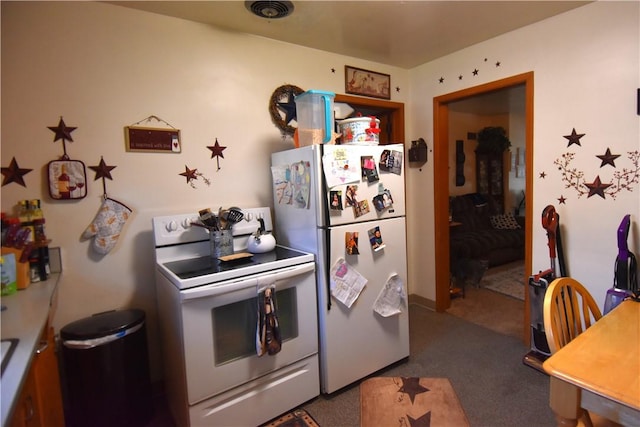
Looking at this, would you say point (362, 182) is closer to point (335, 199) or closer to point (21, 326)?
point (335, 199)

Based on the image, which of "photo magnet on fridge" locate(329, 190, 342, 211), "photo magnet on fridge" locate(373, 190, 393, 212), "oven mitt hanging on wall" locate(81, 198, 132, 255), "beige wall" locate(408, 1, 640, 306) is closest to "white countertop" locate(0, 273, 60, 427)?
"oven mitt hanging on wall" locate(81, 198, 132, 255)

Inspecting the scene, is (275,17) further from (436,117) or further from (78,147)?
(436,117)

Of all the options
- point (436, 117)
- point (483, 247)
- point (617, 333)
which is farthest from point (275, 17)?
point (483, 247)

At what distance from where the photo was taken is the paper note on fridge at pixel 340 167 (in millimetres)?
1965

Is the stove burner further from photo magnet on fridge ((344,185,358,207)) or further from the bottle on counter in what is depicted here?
the bottle on counter

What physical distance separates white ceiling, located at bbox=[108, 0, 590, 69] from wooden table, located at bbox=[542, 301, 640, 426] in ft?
6.28

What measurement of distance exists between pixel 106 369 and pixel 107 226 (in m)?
0.76

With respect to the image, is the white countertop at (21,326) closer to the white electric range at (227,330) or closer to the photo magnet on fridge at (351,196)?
the white electric range at (227,330)

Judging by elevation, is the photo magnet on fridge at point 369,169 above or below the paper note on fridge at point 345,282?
above

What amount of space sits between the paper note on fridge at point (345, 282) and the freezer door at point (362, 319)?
0.10ft

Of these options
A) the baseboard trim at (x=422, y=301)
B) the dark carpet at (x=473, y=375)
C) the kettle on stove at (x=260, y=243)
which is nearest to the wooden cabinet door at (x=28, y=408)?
the kettle on stove at (x=260, y=243)

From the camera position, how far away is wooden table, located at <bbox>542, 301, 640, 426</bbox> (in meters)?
0.92

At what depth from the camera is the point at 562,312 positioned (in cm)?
138

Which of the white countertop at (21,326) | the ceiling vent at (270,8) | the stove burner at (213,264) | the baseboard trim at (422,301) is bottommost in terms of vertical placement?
the baseboard trim at (422,301)
